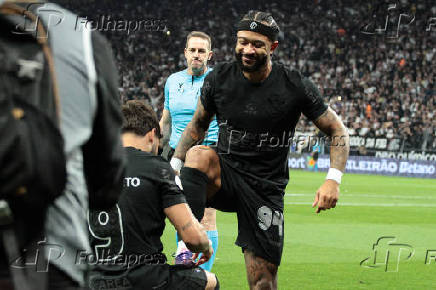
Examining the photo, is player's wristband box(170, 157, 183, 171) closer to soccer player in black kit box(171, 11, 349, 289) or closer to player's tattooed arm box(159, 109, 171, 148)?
soccer player in black kit box(171, 11, 349, 289)

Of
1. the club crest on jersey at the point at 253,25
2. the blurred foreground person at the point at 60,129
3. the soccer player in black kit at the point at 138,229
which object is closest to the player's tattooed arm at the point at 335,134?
the club crest on jersey at the point at 253,25

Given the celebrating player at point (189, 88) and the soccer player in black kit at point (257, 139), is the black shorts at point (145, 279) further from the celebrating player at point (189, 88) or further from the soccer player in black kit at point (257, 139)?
the celebrating player at point (189, 88)

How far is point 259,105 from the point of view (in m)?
5.78

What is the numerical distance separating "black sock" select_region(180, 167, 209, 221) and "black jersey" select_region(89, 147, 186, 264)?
130 cm

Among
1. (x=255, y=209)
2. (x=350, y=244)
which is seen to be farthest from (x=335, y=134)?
(x=350, y=244)

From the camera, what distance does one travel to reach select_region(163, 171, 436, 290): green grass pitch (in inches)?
314

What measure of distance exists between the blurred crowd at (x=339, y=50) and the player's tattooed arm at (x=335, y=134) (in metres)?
22.0

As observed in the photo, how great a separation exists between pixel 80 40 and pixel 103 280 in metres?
2.58

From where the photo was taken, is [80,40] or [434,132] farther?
[434,132]

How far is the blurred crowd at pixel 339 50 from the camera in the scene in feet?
102

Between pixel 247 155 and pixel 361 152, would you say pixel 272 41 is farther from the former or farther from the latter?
pixel 361 152

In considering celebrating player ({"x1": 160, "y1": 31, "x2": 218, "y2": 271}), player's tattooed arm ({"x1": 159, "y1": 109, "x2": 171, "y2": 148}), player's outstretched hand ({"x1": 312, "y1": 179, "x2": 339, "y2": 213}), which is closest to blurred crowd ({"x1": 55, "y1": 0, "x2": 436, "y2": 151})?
player's tattooed arm ({"x1": 159, "y1": 109, "x2": 171, "y2": 148})

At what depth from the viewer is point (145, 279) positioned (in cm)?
421

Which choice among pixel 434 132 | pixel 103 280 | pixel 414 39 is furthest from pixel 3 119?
pixel 414 39
